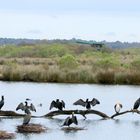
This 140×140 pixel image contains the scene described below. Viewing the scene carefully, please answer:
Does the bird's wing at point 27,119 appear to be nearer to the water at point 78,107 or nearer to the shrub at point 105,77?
the water at point 78,107

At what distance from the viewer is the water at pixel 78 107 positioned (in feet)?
87.1

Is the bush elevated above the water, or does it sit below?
above

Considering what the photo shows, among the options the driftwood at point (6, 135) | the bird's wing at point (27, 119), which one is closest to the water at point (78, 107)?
the driftwood at point (6, 135)

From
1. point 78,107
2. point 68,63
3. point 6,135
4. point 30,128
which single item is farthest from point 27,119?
point 68,63

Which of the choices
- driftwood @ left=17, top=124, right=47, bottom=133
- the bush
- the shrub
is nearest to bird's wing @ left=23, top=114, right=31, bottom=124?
driftwood @ left=17, top=124, right=47, bottom=133

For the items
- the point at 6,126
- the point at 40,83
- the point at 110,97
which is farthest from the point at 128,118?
the point at 40,83

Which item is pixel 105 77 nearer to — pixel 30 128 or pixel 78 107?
pixel 78 107

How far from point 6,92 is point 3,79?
10.6 m

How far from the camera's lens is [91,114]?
104 ft

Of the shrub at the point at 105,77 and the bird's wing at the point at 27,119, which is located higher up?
the shrub at the point at 105,77

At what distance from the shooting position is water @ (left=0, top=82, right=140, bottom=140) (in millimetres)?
26547

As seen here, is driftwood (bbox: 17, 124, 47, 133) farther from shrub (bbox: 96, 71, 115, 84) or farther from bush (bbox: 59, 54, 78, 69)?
bush (bbox: 59, 54, 78, 69)

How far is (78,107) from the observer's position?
35.9m

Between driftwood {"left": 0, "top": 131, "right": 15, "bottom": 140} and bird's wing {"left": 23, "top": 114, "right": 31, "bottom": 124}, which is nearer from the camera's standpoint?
driftwood {"left": 0, "top": 131, "right": 15, "bottom": 140}
